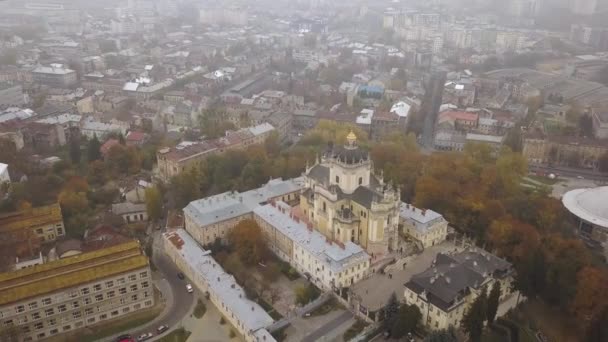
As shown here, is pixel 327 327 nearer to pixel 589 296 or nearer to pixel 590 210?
pixel 589 296

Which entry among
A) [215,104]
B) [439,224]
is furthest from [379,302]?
[215,104]

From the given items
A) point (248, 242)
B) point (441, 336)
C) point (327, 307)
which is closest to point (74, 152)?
point (248, 242)

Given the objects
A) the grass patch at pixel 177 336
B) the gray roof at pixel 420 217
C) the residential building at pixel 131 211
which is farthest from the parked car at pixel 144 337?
the gray roof at pixel 420 217

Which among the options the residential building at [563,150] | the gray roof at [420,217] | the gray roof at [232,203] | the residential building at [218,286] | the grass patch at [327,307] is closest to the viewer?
the residential building at [218,286]

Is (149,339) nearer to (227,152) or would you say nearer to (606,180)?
(227,152)

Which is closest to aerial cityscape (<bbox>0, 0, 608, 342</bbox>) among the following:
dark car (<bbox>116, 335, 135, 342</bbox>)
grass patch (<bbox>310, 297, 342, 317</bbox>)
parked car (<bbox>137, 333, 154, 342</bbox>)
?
grass patch (<bbox>310, 297, 342, 317</bbox>)

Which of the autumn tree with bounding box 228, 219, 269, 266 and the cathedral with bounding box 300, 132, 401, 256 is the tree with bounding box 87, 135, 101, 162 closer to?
the autumn tree with bounding box 228, 219, 269, 266

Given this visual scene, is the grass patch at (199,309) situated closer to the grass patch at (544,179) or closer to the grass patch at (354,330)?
the grass patch at (354,330)
